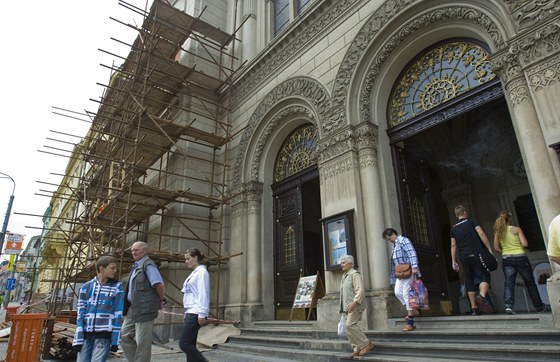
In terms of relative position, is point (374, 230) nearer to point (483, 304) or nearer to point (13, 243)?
point (483, 304)

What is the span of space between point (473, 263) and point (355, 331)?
2442 millimetres

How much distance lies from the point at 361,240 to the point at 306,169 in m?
3.54

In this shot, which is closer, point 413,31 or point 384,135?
point 413,31

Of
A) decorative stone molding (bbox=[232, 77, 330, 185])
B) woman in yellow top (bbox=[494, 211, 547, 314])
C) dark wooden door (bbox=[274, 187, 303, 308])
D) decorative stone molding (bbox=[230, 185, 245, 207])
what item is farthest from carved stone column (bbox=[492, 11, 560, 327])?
decorative stone molding (bbox=[230, 185, 245, 207])

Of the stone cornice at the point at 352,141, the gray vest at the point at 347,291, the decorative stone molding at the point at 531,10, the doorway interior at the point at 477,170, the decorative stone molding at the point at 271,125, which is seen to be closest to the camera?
the gray vest at the point at 347,291

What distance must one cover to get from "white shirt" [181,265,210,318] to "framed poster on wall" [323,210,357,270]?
3655 mm

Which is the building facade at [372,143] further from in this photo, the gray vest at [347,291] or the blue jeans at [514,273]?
the gray vest at [347,291]

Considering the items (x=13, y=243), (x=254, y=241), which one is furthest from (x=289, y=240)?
(x=13, y=243)

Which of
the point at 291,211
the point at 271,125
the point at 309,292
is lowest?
the point at 309,292

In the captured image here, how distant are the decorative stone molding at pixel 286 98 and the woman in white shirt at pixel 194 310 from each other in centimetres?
559

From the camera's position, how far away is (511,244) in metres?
6.01

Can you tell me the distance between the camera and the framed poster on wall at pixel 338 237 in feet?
25.8

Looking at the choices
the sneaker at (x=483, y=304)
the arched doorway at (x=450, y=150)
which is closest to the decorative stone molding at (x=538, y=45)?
the arched doorway at (x=450, y=150)

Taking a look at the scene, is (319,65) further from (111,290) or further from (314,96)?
(111,290)
